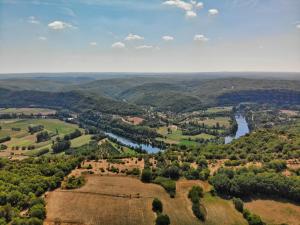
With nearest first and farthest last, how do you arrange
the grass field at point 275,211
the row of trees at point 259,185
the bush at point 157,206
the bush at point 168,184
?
the grass field at point 275,211 → the bush at point 157,206 → the row of trees at point 259,185 → the bush at point 168,184

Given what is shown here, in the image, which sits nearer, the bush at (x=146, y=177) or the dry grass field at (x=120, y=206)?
the dry grass field at (x=120, y=206)

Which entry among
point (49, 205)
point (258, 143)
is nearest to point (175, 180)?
point (49, 205)

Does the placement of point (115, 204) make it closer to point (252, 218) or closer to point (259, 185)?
point (252, 218)

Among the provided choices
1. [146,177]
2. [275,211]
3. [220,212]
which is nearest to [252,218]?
[220,212]

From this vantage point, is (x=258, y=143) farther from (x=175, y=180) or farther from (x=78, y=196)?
(x=78, y=196)

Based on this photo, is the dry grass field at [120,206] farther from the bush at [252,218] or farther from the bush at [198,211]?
the bush at [252,218]

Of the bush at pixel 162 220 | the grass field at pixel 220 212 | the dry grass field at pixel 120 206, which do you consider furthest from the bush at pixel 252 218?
the bush at pixel 162 220
